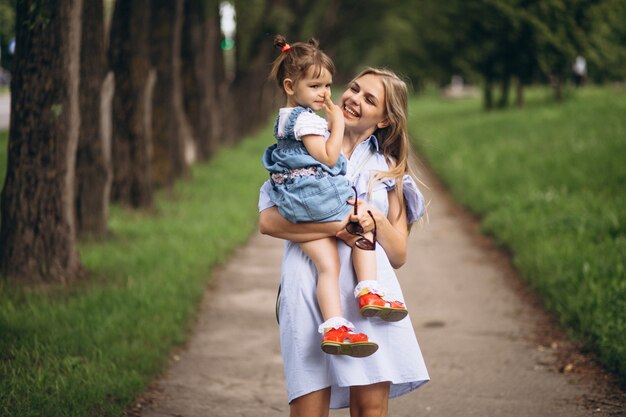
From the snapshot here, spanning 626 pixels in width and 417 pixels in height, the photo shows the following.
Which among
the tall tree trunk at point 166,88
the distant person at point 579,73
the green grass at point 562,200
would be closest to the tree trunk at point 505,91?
the green grass at point 562,200

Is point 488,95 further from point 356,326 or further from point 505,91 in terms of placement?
point 356,326

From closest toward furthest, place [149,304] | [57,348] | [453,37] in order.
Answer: [57,348] < [149,304] < [453,37]

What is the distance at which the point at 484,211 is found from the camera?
11.4m

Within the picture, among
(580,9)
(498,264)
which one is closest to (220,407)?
(498,264)

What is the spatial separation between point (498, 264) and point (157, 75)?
6.15m

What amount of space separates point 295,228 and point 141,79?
7725mm

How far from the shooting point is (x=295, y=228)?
3.24 m

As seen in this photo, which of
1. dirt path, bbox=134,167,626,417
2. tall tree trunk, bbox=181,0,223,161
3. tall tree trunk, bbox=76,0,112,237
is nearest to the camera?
dirt path, bbox=134,167,626,417

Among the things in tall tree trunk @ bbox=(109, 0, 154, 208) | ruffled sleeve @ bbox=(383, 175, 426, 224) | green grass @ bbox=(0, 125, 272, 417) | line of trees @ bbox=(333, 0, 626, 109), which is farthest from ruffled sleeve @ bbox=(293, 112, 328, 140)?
line of trees @ bbox=(333, 0, 626, 109)

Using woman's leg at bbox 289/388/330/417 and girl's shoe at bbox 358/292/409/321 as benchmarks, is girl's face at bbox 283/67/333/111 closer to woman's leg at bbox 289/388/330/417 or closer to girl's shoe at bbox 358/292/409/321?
girl's shoe at bbox 358/292/409/321

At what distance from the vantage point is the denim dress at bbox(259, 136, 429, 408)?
3201 millimetres

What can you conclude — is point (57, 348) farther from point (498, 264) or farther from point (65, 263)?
point (498, 264)

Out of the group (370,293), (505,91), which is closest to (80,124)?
(370,293)

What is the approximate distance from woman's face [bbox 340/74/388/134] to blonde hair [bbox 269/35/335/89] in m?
0.21
